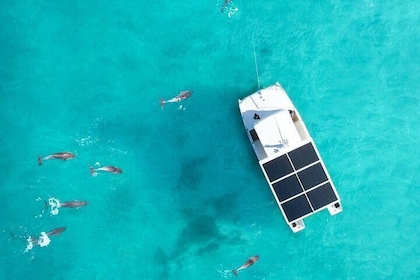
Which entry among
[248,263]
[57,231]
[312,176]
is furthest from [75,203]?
[312,176]

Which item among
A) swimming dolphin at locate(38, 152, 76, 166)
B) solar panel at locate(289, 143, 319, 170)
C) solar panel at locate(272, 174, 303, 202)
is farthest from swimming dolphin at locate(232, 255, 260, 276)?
swimming dolphin at locate(38, 152, 76, 166)

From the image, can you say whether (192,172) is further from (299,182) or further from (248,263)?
(299,182)

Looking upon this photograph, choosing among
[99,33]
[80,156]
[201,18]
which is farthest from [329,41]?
[80,156]

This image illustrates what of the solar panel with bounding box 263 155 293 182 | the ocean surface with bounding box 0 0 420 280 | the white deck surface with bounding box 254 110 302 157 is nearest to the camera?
the solar panel with bounding box 263 155 293 182

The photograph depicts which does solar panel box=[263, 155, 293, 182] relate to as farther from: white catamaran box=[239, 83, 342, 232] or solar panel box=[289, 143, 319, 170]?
solar panel box=[289, 143, 319, 170]

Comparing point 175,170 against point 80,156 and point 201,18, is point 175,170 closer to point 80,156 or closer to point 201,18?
point 80,156

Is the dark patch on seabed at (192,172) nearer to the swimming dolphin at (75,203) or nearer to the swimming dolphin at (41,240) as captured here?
the swimming dolphin at (75,203)
